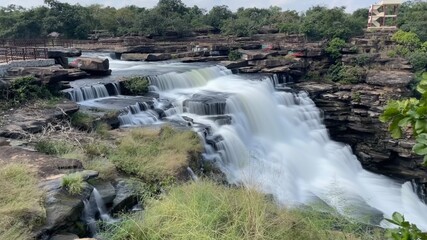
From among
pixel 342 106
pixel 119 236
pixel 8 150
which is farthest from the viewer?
pixel 342 106

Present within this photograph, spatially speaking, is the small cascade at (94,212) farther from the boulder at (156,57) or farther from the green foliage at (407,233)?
the boulder at (156,57)

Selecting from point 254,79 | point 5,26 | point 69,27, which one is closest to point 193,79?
point 254,79

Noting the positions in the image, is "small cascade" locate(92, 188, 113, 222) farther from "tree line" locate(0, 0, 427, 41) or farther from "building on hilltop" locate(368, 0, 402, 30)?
"building on hilltop" locate(368, 0, 402, 30)

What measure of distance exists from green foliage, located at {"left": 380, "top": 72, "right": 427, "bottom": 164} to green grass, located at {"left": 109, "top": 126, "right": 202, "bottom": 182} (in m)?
5.23

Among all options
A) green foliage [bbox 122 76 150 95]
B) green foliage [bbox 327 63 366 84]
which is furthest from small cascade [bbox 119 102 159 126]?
green foliage [bbox 327 63 366 84]

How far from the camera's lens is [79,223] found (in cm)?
491

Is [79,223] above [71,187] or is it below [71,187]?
below

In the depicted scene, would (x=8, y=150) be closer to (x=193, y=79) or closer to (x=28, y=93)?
(x=28, y=93)

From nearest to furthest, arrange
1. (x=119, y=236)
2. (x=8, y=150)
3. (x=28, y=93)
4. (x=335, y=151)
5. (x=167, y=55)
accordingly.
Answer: (x=119, y=236) < (x=8, y=150) < (x=28, y=93) < (x=335, y=151) < (x=167, y=55)

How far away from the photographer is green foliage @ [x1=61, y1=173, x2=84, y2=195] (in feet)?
16.4

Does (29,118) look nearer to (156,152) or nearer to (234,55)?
(156,152)

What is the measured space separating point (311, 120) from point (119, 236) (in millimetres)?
12542

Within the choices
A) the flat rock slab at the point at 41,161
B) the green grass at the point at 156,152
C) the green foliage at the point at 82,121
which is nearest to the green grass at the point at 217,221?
the flat rock slab at the point at 41,161

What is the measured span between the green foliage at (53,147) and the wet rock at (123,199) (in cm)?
157
